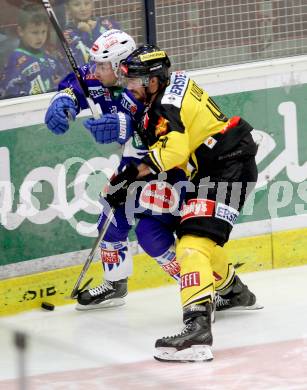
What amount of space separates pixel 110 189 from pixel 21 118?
1.92 feet

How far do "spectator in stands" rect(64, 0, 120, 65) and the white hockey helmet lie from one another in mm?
521

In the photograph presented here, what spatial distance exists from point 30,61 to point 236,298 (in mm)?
1464

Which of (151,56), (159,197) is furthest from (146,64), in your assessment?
(159,197)

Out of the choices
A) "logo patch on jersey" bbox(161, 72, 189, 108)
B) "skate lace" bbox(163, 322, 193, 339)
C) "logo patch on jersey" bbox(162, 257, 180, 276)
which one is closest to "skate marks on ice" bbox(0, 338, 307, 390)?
"skate lace" bbox(163, 322, 193, 339)

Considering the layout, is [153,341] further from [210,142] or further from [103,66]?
[103,66]

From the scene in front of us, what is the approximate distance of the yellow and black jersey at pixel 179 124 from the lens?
5082 mm

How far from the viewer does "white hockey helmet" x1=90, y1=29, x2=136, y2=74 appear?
18.2 feet

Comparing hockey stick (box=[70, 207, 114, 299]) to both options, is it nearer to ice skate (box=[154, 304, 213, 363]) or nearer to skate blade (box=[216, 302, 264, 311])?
skate blade (box=[216, 302, 264, 311])

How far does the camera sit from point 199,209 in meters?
5.30

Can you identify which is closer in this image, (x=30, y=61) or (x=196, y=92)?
(x=196, y=92)

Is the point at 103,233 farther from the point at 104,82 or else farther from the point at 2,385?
the point at 2,385

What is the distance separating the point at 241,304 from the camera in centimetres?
578

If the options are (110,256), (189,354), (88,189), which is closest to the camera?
(189,354)

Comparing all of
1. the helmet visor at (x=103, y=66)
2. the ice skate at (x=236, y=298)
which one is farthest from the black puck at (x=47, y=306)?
the helmet visor at (x=103, y=66)
